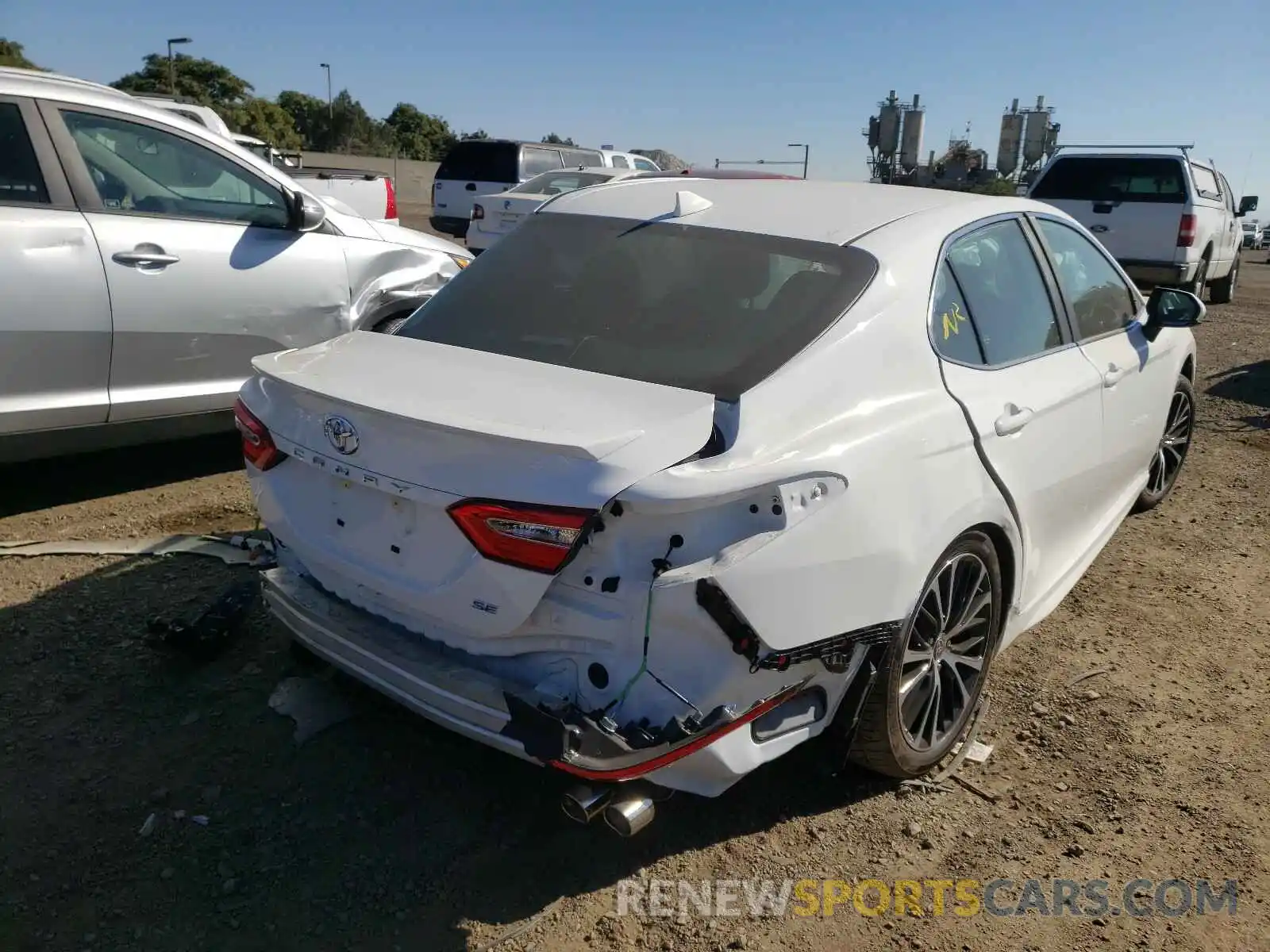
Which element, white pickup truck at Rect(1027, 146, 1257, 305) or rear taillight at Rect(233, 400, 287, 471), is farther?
white pickup truck at Rect(1027, 146, 1257, 305)

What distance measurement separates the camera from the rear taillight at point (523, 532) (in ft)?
6.98

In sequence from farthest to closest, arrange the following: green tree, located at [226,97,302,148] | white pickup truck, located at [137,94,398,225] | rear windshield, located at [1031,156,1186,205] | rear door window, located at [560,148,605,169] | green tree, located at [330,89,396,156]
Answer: green tree, located at [330,89,396,156]
green tree, located at [226,97,302,148]
rear door window, located at [560,148,605,169]
rear windshield, located at [1031,156,1186,205]
white pickup truck, located at [137,94,398,225]

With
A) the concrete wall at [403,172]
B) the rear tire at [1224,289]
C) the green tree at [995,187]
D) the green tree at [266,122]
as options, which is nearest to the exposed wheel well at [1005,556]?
the rear tire at [1224,289]

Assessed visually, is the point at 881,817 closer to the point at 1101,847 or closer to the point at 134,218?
the point at 1101,847

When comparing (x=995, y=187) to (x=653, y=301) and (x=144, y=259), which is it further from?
(x=653, y=301)

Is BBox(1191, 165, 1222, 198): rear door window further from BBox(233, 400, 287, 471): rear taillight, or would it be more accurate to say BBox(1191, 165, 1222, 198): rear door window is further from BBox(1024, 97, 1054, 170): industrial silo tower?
BBox(1024, 97, 1054, 170): industrial silo tower

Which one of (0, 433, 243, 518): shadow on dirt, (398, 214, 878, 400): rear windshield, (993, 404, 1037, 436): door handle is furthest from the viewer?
(0, 433, 243, 518): shadow on dirt

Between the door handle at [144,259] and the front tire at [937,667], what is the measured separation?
148 inches

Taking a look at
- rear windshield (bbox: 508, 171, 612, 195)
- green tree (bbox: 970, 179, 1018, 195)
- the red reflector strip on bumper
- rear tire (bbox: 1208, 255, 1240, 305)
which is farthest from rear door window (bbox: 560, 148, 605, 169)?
the red reflector strip on bumper

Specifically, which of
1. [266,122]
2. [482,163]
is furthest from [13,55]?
[482,163]

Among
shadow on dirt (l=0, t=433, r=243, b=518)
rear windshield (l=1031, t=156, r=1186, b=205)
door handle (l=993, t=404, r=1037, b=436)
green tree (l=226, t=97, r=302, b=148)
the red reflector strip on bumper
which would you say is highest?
green tree (l=226, t=97, r=302, b=148)

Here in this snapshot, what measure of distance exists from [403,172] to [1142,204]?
1148 inches

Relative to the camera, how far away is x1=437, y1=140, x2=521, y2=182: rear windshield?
1806cm

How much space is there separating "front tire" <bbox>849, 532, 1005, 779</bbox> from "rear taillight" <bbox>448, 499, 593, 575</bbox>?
3.03 ft
